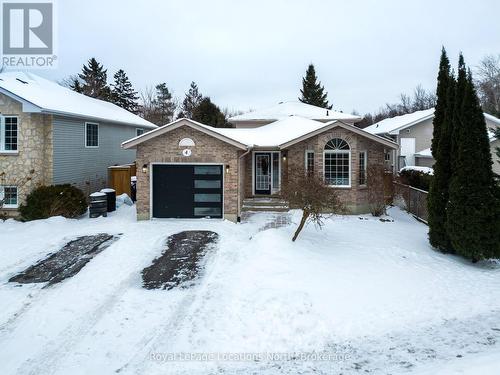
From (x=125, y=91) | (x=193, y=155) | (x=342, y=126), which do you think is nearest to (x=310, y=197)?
(x=193, y=155)

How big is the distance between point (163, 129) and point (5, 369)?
10.9m

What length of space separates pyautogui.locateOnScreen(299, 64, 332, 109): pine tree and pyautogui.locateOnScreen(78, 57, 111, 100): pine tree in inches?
1022

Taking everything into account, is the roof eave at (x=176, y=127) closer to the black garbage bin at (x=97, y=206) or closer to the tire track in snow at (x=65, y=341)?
the black garbage bin at (x=97, y=206)

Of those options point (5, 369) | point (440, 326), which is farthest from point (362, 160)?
point (5, 369)

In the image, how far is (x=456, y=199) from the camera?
39.5 feet

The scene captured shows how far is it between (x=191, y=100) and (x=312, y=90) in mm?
16665

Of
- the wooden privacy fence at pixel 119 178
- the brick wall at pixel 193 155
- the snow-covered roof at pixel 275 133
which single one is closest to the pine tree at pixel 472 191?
the snow-covered roof at pixel 275 133

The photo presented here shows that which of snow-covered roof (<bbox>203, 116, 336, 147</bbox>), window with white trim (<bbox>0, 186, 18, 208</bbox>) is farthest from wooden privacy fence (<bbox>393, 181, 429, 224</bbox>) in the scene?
window with white trim (<bbox>0, 186, 18, 208</bbox>)

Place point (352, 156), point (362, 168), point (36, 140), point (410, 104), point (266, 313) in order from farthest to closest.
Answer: point (410, 104) < point (362, 168) < point (352, 156) < point (36, 140) < point (266, 313)

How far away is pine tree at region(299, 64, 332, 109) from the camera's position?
5844 centimetres

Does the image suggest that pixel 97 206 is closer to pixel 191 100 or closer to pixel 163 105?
pixel 191 100

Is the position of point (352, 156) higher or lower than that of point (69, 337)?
higher

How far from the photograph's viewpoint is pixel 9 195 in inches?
700

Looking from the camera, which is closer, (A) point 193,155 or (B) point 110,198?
(A) point 193,155
